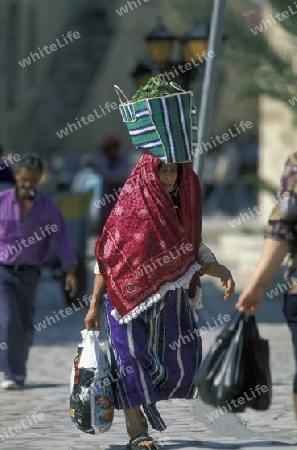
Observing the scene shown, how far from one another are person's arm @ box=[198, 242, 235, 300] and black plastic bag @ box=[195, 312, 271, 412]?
0.81 m

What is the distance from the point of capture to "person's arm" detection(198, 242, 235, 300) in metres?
8.21

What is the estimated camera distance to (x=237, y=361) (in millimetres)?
7344

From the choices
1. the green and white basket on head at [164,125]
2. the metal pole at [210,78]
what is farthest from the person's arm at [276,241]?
the metal pole at [210,78]

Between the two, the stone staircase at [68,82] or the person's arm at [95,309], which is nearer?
the person's arm at [95,309]

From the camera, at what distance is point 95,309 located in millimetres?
8312

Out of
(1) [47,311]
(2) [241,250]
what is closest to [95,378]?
(1) [47,311]

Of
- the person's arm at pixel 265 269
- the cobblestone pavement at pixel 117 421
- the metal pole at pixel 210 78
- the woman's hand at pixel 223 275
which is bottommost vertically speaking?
the cobblestone pavement at pixel 117 421

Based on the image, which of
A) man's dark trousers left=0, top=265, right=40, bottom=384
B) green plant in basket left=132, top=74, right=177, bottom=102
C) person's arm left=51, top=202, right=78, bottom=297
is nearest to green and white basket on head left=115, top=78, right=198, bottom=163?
green plant in basket left=132, top=74, right=177, bottom=102

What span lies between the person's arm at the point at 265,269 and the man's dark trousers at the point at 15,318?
423 cm

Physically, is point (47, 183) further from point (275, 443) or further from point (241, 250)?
point (275, 443)

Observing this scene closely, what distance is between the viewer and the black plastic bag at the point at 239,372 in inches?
288

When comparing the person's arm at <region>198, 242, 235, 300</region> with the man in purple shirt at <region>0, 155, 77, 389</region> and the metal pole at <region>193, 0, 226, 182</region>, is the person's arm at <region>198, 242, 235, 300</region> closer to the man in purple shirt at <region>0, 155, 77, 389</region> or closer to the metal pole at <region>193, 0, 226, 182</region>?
the man in purple shirt at <region>0, 155, 77, 389</region>

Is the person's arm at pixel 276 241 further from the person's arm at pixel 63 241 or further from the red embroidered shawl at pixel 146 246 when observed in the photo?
the person's arm at pixel 63 241

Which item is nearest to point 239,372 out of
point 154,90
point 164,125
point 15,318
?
point 164,125
